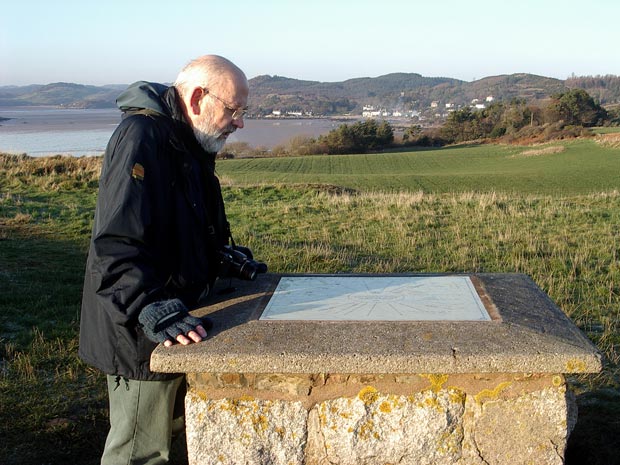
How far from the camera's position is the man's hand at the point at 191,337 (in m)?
2.91

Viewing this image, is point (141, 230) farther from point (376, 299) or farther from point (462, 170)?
point (462, 170)

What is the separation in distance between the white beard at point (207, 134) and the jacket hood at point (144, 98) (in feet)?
0.53

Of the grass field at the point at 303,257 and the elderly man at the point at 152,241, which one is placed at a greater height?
the elderly man at the point at 152,241

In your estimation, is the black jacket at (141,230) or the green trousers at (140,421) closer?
the black jacket at (141,230)

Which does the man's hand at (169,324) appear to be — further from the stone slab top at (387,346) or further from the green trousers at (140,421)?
the green trousers at (140,421)

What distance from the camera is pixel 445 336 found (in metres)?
3.06

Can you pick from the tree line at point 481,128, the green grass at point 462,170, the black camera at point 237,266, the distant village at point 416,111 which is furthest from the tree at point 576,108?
the black camera at point 237,266

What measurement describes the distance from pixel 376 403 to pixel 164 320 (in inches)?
41.0

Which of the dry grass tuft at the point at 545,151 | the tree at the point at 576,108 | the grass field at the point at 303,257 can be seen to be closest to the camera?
the grass field at the point at 303,257

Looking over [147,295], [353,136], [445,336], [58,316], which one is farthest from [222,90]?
[353,136]

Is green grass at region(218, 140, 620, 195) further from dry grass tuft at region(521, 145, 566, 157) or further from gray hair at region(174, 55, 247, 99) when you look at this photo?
gray hair at region(174, 55, 247, 99)

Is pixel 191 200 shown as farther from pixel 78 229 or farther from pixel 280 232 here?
pixel 78 229

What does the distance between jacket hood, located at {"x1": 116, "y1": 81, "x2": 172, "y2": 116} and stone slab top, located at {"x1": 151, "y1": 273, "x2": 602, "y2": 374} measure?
3.53 feet

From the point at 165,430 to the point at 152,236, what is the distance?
0.94 m
